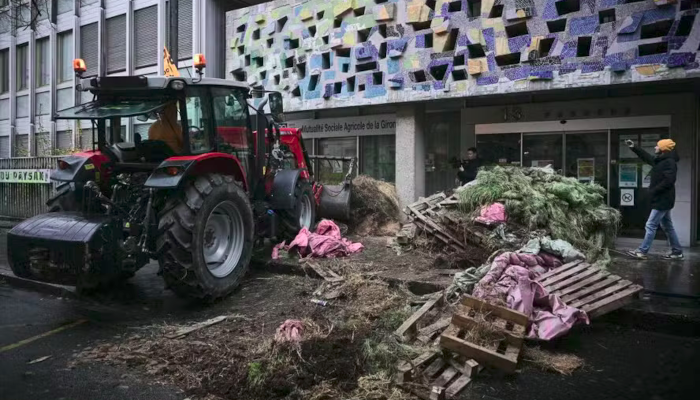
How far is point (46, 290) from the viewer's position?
23.9ft

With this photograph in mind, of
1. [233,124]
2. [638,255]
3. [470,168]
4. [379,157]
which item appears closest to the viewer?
[233,124]

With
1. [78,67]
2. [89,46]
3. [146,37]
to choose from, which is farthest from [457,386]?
[89,46]

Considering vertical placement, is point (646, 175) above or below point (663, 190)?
above

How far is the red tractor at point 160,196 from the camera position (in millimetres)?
5445

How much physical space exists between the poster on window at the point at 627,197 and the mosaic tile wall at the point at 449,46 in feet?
9.01

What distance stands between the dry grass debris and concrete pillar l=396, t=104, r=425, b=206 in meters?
7.24

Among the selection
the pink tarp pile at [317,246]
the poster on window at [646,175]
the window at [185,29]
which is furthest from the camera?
the window at [185,29]

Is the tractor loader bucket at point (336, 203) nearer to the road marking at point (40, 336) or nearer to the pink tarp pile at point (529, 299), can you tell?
the pink tarp pile at point (529, 299)

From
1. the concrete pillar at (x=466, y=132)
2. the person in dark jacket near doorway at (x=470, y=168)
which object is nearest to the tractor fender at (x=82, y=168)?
the person in dark jacket near doorway at (x=470, y=168)

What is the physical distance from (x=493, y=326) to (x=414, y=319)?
→ 794 mm

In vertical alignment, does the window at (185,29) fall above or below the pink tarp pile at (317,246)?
above

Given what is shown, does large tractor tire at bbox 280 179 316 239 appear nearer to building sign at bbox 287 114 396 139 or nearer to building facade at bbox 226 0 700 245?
building facade at bbox 226 0 700 245

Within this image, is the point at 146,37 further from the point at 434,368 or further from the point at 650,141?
the point at 434,368

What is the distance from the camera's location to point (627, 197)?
1048 cm
